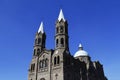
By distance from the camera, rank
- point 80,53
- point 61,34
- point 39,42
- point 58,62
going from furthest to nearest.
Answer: point 80,53, point 39,42, point 61,34, point 58,62

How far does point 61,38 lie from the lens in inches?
2005

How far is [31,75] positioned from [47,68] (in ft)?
16.5

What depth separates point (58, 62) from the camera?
47.9 metres

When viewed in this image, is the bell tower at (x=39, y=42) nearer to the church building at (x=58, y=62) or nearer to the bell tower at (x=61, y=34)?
the church building at (x=58, y=62)

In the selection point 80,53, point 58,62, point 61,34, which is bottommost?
point 58,62

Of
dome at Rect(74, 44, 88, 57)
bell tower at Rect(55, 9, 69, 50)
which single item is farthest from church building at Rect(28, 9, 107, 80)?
dome at Rect(74, 44, 88, 57)

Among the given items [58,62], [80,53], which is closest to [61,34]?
[58,62]

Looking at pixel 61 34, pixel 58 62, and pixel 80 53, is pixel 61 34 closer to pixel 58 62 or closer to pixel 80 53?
pixel 58 62

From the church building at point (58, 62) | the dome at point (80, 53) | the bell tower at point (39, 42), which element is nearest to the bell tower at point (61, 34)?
the church building at point (58, 62)

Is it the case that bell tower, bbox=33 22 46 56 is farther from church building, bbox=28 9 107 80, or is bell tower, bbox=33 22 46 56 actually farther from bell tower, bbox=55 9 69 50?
bell tower, bbox=55 9 69 50

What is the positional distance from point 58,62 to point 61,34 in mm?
7138

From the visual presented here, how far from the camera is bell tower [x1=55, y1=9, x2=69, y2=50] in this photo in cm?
5028

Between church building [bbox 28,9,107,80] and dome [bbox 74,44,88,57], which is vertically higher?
dome [bbox 74,44,88,57]

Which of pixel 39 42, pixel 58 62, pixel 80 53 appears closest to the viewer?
pixel 58 62
